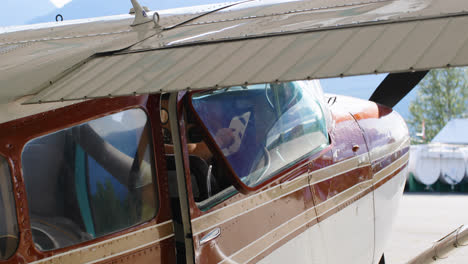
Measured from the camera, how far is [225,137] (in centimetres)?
313

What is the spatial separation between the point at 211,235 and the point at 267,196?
1.76ft

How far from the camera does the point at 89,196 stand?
99.7 inches

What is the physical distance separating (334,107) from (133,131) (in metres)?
2.37

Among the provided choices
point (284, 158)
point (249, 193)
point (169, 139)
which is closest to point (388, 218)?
point (284, 158)

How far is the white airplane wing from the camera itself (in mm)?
1979

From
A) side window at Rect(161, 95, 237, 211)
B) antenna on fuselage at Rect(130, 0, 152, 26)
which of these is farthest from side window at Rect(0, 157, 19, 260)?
antenna on fuselage at Rect(130, 0, 152, 26)

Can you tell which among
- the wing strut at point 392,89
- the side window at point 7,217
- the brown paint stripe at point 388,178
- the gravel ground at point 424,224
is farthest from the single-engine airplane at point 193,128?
the gravel ground at point 424,224

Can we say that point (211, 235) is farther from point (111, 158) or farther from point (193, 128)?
point (111, 158)

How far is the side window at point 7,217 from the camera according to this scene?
2.26 metres

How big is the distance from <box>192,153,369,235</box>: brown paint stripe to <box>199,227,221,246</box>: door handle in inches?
1.0

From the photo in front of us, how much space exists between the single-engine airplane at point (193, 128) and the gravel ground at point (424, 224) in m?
3.94

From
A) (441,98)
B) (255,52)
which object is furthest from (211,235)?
(441,98)

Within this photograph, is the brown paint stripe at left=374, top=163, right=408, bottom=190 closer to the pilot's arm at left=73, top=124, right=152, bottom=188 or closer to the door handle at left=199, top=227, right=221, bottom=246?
the door handle at left=199, top=227, right=221, bottom=246

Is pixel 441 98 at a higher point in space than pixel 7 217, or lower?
lower
